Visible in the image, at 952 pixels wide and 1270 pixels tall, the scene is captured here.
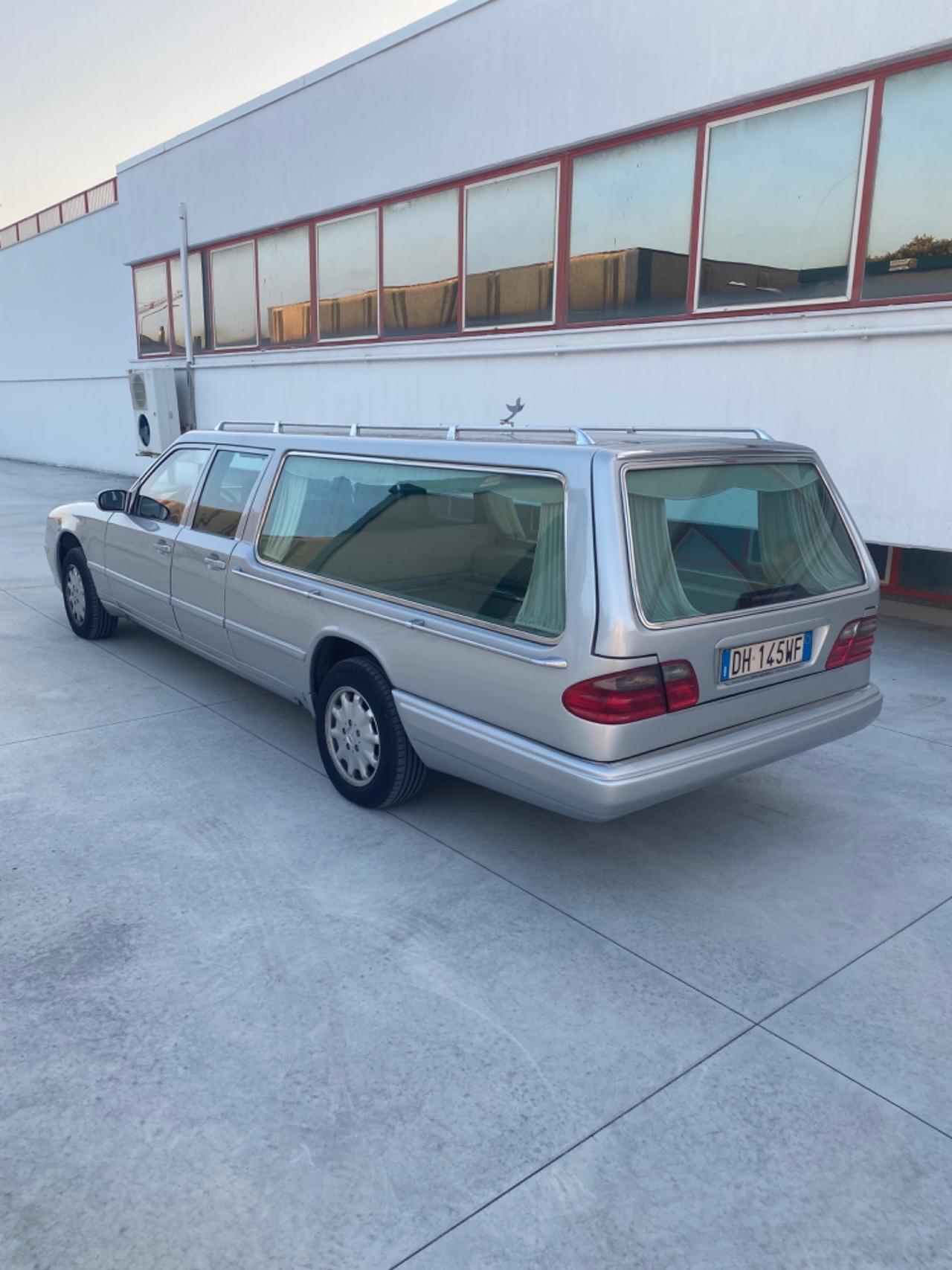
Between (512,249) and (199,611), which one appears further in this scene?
(512,249)

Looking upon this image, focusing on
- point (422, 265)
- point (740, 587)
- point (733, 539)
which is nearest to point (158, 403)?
point (422, 265)

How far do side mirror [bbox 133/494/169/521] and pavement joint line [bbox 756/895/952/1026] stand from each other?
443 centimetres

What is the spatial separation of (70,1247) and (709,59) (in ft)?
28.6

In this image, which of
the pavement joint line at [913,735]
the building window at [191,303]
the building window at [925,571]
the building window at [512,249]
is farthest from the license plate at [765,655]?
the building window at [191,303]

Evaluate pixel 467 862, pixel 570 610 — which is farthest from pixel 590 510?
pixel 467 862

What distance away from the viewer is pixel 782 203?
24.8 ft

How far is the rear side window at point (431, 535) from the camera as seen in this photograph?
340 centimetres

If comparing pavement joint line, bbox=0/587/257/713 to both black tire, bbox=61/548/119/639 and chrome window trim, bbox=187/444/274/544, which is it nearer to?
black tire, bbox=61/548/119/639

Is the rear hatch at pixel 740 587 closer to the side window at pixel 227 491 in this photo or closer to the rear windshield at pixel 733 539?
the rear windshield at pixel 733 539

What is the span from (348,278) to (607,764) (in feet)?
34.3

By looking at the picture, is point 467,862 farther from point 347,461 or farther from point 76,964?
point 347,461

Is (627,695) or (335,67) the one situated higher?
(335,67)

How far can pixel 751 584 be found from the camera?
11.8 feet

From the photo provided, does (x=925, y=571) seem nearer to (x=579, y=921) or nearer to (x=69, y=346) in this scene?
(x=579, y=921)
